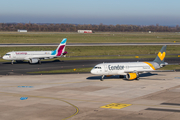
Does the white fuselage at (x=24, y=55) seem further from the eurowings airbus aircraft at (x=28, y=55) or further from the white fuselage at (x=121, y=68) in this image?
the white fuselage at (x=121, y=68)

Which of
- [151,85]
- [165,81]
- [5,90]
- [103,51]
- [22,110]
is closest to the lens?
[22,110]

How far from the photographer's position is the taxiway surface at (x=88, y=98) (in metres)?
33.4

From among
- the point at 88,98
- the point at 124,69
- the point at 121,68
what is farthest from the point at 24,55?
the point at 88,98

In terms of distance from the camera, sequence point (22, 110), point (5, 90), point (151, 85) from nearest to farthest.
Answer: point (22, 110) → point (5, 90) → point (151, 85)

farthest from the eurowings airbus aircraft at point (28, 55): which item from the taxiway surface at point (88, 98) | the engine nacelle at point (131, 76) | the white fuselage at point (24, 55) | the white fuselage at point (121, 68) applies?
the engine nacelle at point (131, 76)

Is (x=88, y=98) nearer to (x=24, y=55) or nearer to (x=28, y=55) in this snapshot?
(x=28, y=55)

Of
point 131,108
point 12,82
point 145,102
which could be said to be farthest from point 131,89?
point 12,82

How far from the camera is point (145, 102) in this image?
40.0m

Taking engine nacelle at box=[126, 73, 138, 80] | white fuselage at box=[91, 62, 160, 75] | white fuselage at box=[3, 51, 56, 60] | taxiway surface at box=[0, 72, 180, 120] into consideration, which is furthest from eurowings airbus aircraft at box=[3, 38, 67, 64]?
engine nacelle at box=[126, 73, 138, 80]

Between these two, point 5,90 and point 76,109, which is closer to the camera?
point 76,109

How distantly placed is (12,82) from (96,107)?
91.4ft

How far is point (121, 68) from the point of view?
2328 inches

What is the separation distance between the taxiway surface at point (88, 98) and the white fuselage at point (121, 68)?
7.78ft

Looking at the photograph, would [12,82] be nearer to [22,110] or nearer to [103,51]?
[22,110]
